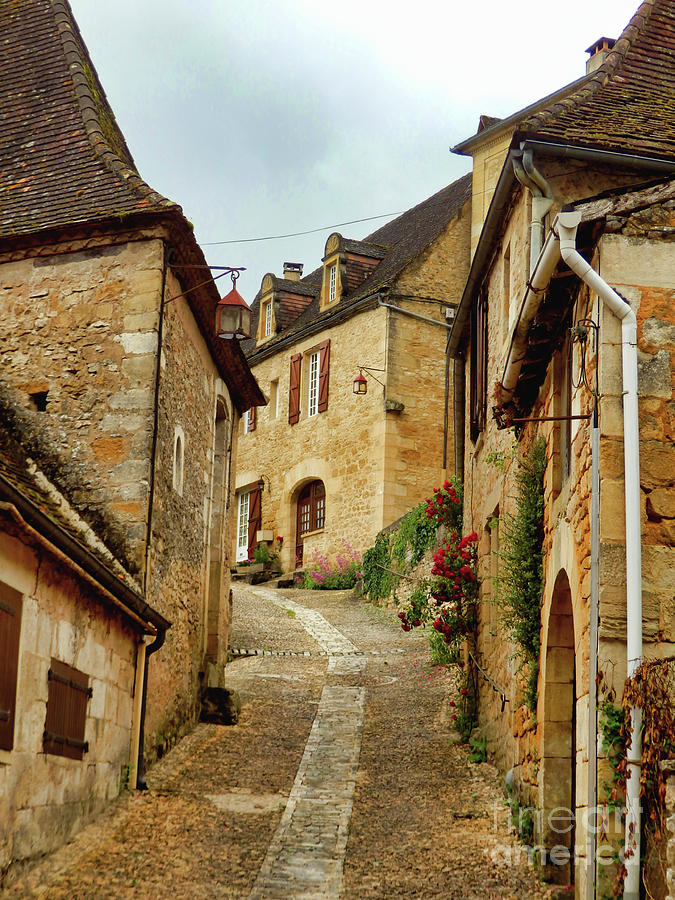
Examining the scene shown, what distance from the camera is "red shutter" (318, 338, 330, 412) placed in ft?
85.6

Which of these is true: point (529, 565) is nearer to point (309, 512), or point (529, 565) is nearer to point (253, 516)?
point (309, 512)

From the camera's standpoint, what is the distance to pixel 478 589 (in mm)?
12141

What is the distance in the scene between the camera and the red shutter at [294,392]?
2705 centimetres

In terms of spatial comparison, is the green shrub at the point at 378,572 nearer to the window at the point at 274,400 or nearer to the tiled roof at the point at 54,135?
the window at the point at 274,400

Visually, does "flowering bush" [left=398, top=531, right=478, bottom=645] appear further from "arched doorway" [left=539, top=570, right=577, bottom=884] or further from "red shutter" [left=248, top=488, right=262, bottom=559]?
"red shutter" [left=248, top=488, right=262, bottom=559]

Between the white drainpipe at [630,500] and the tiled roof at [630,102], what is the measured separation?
266 centimetres

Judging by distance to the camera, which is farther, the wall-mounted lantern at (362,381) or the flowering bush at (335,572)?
the wall-mounted lantern at (362,381)

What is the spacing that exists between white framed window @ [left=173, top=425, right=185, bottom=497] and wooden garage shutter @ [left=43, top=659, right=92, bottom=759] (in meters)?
3.31

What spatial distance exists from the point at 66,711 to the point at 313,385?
63.6 feet

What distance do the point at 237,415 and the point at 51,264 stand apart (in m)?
5.10

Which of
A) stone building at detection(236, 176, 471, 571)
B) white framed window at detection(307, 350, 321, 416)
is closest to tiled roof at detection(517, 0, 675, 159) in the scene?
stone building at detection(236, 176, 471, 571)

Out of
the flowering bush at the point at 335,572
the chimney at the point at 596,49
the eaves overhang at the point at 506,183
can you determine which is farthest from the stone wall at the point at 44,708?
the chimney at the point at 596,49

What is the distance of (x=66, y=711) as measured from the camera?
25.7 ft

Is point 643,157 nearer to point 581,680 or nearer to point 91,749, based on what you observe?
point 581,680
